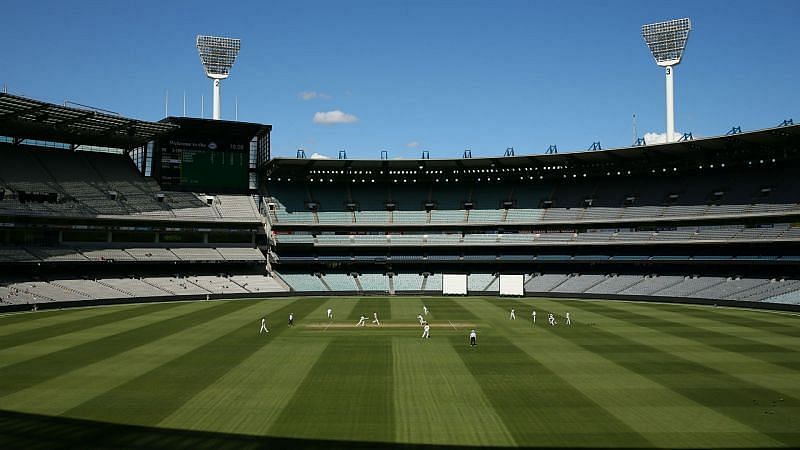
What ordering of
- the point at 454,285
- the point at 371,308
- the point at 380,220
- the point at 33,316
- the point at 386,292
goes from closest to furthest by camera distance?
the point at 33,316 < the point at 371,308 < the point at 454,285 < the point at 386,292 < the point at 380,220

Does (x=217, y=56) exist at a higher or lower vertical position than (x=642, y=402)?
higher

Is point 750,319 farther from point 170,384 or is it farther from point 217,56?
point 217,56

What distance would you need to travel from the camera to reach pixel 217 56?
78.4m

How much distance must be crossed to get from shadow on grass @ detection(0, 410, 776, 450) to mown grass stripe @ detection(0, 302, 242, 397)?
599cm

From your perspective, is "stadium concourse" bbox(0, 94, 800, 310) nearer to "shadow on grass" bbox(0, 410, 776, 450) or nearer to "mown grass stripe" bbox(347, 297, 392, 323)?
"mown grass stripe" bbox(347, 297, 392, 323)

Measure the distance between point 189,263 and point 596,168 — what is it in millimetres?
50409

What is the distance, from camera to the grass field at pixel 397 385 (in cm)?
1850

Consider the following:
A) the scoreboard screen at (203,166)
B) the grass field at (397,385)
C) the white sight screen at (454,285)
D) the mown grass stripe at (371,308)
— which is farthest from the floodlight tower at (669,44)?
the scoreboard screen at (203,166)

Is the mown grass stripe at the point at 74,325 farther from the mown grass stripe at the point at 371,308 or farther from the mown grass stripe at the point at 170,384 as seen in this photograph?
the mown grass stripe at the point at 371,308

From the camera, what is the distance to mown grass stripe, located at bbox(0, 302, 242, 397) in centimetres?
Result: 2566

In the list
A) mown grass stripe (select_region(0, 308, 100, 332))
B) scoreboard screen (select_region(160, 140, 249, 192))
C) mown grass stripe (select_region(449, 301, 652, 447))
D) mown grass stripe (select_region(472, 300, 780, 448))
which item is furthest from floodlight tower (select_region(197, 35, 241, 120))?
mown grass stripe (select_region(449, 301, 652, 447))

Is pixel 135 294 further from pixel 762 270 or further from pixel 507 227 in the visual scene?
pixel 762 270

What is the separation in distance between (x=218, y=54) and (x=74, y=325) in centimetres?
4500

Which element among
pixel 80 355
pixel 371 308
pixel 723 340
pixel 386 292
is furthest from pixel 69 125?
pixel 723 340
